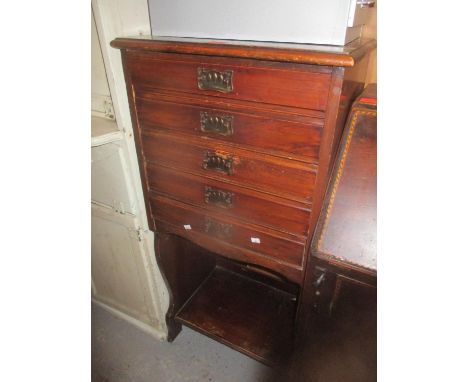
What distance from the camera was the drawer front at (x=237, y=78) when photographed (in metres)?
0.72

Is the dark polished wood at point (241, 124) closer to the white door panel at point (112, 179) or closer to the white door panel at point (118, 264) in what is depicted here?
the white door panel at point (112, 179)

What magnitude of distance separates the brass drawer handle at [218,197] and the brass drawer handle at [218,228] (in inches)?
2.9

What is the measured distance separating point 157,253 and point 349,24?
1100mm

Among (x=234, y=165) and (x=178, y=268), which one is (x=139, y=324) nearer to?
(x=178, y=268)

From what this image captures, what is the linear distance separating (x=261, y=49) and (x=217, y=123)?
238mm

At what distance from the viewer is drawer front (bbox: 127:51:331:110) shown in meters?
0.72

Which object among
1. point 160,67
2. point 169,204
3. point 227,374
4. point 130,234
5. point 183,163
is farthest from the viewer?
point 227,374

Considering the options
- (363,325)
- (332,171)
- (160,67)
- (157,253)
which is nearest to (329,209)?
(332,171)

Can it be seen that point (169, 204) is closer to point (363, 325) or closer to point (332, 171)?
point (332, 171)

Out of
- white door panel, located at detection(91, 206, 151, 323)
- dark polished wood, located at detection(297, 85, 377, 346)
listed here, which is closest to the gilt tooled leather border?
dark polished wood, located at detection(297, 85, 377, 346)

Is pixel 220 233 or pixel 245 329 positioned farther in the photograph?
pixel 245 329

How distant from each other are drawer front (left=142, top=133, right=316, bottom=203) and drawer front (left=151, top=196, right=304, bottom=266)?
0.50 ft

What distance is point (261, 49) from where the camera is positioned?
2.30ft

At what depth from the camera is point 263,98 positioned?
30.5 inches
